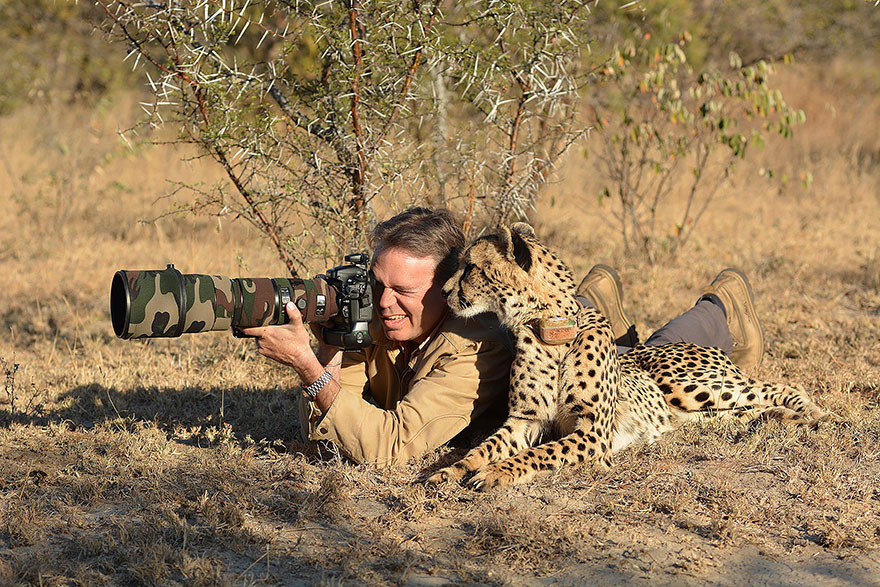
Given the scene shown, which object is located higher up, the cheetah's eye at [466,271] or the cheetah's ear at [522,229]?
the cheetah's ear at [522,229]

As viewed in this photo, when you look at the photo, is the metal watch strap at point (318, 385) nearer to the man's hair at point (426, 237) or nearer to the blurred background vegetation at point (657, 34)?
the man's hair at point (426, 237)

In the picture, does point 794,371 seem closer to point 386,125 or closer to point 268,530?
point 386,125

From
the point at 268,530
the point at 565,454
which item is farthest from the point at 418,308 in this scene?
the point at 268,530

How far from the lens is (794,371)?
5.30 metres

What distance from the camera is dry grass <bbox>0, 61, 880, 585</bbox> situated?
2881 mm

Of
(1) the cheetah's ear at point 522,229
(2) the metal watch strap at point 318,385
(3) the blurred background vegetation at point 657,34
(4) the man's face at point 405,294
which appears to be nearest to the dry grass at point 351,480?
(2) the metal watch strap at point 318,385

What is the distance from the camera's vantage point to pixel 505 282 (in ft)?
12.1

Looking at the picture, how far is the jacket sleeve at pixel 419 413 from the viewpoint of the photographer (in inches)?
140

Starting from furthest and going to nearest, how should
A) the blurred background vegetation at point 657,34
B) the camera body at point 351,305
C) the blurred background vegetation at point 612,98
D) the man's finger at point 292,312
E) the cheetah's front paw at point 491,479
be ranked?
the blurred background vegetation at point 657,34 < the blurred background vegetation at point 612,98 < the cheetah's front paw at point 491,479 < the camera body at point 351,305 < the man's finger at point 292,312

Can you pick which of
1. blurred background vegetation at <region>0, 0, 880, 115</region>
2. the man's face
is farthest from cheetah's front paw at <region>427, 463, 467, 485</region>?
blurred background vegetation at <region>0, 0, 880, 115</region>

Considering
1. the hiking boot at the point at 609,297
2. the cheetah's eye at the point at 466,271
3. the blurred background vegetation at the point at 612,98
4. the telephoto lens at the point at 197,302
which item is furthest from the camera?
the blurred background vegetation at the point at 612,98

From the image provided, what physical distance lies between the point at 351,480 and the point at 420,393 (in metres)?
0.42

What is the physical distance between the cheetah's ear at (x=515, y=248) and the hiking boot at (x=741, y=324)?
7.23 ft

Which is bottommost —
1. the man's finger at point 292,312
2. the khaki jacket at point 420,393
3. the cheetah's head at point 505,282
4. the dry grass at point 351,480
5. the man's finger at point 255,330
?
the dry grass at point 351,480
